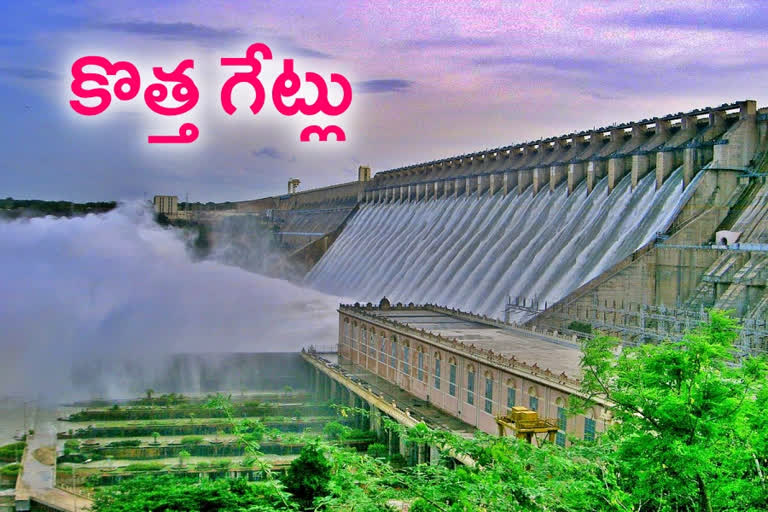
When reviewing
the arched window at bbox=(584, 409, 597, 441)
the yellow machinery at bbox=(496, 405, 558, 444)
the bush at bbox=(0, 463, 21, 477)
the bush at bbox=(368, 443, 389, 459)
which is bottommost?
the bush at bbox=(0, 463, 21, 477)

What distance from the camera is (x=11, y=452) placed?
28.2m

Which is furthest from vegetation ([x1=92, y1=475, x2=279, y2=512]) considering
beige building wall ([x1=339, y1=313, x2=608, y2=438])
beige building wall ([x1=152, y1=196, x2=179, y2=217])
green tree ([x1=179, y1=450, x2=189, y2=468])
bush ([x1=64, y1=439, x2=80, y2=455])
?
beige building wall ([x1=152, y1=196, x2=179, y2=217])

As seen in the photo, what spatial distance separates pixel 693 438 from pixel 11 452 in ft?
82.2

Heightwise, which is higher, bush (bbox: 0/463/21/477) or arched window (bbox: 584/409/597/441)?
arched window (bbox: 584/409/597/441)

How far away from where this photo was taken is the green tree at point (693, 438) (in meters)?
8.02

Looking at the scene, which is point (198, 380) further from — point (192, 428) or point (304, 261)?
point (304, 261)

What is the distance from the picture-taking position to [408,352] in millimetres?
33375

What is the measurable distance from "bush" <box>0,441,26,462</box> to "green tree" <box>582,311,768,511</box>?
23.8 metres

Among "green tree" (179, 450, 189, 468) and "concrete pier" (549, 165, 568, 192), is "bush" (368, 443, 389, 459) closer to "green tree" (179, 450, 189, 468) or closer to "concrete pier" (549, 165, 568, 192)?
"green tree" (179, 450, 189, 468)

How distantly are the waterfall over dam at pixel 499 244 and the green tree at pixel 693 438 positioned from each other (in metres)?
25.9

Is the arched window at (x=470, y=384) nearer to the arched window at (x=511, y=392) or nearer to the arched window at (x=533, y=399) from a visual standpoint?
the arched window at (x=511, y=392)

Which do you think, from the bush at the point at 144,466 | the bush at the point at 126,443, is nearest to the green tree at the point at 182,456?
the bush at the point at 144,466

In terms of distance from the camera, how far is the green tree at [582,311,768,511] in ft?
26.3

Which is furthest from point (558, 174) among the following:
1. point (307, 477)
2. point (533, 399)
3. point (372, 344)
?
point (307, 477)
